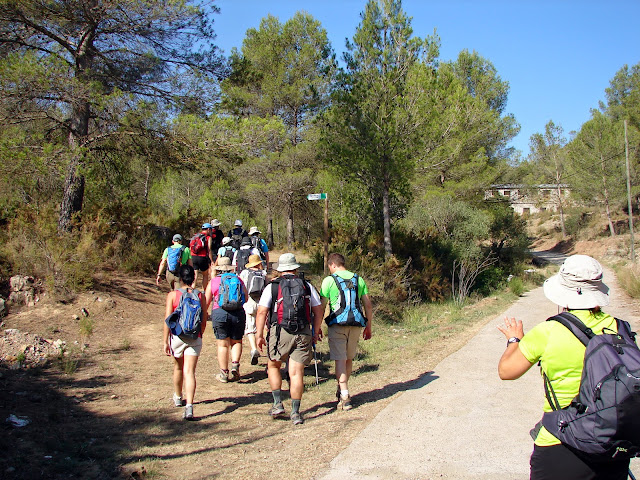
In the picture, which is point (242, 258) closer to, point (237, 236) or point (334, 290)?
point (237, 236)

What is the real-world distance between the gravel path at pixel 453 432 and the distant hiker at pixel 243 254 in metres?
3.90

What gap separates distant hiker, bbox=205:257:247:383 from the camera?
6531 mm

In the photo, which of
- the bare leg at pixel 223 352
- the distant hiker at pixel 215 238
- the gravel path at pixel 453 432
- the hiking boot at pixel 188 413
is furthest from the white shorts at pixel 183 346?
the distant hiker at pixel 215 238

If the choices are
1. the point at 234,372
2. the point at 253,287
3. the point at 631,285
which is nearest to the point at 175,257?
the point at 253,287

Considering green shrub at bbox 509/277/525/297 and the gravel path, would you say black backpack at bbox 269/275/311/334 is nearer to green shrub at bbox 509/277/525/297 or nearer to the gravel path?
the gravel path

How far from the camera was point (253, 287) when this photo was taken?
23.9 ft

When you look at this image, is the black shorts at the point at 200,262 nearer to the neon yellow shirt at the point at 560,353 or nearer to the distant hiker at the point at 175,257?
the distant hiker at the point at 175,257

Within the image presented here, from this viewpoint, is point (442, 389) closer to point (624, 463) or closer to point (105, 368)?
point (624, 463)

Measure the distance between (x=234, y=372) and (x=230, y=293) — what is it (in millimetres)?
1368

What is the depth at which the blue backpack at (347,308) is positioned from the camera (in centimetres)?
571

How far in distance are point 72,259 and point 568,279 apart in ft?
32.4

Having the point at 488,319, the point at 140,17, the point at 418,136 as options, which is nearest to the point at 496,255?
the point at 418,136

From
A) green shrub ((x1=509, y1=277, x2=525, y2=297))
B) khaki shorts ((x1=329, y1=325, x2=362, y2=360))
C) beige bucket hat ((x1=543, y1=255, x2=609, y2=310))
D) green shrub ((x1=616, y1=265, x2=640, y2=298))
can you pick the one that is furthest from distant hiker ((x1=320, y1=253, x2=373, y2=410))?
green shrub ((x1=509, y1=277, x2=525, y2=297))

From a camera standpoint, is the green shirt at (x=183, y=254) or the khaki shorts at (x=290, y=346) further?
the green shirt at (x=183, y=254)
